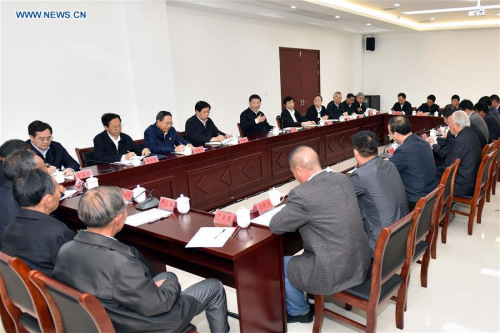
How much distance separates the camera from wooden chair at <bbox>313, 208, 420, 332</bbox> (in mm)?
1673

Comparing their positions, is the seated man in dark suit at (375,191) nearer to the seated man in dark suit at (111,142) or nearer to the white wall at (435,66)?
the seated man in dark suit at (111,142)

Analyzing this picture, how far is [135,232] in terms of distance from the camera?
2.11m

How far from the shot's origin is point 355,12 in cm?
693

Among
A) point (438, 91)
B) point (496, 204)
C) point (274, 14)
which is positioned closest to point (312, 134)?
point (496, 204)

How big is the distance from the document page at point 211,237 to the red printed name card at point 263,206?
27 centimetres

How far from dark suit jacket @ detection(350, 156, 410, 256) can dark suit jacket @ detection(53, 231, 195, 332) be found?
117 cm

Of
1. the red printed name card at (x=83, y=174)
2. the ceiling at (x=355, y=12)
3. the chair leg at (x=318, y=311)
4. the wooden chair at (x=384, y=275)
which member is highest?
the ceiling at (x=355, y=12)

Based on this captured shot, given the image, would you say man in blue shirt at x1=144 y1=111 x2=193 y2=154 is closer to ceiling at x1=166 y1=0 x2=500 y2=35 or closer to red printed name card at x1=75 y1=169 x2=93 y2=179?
red printed name card at x1=75 y1=169 x2=93 y2=179

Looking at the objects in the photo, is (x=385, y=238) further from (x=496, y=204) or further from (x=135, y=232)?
(x=496, y=204)

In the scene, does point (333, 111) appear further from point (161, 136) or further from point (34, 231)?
point (34, 231)

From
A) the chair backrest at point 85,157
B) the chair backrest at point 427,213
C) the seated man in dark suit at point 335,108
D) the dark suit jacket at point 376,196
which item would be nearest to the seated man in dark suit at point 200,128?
the chair backrest at point 85,157

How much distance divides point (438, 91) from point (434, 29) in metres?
1.56

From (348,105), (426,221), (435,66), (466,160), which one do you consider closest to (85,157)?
(426,221)

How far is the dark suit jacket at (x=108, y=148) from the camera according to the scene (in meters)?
3.69
